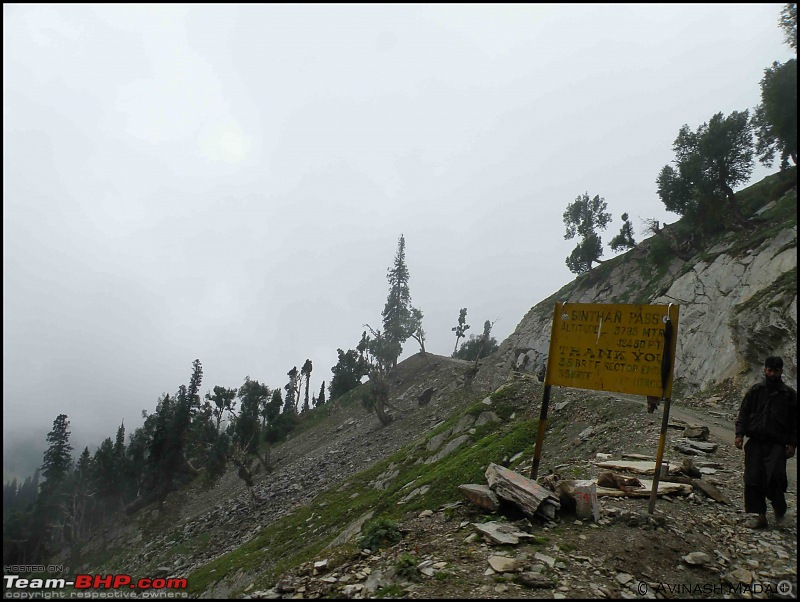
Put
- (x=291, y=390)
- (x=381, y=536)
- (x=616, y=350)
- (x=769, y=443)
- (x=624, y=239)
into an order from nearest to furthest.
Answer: (x=769, y=443), (x=381, y=536), (x=616, y=350), (x=624, y=239), (x=291, y=390)

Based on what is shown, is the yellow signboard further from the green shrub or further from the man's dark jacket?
the green shrub

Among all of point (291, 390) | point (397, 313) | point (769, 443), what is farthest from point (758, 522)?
point (291, 390)

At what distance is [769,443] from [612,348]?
2.78 metres

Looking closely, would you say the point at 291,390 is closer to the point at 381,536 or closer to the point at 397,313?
the point at 397,313

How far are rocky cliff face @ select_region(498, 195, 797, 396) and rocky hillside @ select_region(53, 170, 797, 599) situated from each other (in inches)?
4.2

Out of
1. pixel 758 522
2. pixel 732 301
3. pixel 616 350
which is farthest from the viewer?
pixel 732 301

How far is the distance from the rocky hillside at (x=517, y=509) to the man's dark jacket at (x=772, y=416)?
1.50 meters

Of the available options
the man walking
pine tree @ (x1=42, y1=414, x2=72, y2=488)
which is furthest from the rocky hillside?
pine tree @ (x1=42, y1=414, x2=72, y2=488)

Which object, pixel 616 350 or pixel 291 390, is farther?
pixel 291 390

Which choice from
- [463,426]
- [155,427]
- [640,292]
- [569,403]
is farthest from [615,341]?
[155,427]

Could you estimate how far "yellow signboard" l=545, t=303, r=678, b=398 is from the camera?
7398 millimetres

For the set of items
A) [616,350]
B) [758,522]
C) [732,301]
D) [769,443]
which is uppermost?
[732,301]

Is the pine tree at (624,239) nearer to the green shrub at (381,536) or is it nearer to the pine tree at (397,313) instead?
the pine tree at (397,313)

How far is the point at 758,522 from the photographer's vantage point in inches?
264
